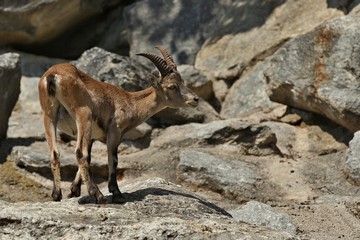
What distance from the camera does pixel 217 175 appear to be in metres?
Result: 15.0

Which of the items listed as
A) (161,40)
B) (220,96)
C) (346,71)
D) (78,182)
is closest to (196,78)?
(220,96)

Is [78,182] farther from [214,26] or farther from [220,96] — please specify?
[214,26]

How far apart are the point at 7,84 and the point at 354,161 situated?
7.12 meters

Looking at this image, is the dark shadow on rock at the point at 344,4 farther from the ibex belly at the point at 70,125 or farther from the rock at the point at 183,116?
the ibex belly at the point at 70,125

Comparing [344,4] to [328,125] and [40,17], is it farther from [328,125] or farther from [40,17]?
[40,17]

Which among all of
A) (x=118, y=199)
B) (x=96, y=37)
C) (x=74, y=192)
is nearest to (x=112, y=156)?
(x=74, y=192)

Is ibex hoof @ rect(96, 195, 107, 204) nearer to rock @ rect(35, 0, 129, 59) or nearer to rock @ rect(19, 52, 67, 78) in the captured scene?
rock @ rect(19, 52, 67, 78)

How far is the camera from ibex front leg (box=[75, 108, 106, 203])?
10625 mm

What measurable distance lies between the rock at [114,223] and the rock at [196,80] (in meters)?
7.94

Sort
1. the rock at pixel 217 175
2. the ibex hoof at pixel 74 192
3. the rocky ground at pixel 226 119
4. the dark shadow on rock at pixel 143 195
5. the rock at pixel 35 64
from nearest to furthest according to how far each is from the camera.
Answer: the dark shadow on rock at pixel 143 195, the ibex hoof at pixel 74 192, the rocky ground at pixel 226 119, the rock at pixel 217 175, the rock at pixel 35 64

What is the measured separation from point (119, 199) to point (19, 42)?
1032 cm

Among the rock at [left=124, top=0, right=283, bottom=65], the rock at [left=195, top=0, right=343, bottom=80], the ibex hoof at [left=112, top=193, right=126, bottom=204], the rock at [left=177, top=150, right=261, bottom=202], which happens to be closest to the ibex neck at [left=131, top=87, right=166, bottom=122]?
the ibex hoof at [left=112, top=193, right=126, bottom=204]

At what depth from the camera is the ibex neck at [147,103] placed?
40.5ft

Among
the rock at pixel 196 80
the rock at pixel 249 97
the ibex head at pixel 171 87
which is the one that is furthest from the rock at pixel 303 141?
the ibex head at pixel 171 87
